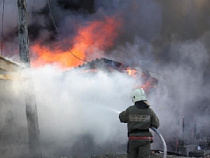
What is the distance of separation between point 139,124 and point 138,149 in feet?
1.56

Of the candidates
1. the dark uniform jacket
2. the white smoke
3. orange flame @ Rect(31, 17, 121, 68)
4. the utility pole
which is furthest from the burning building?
the dark uniform jacket

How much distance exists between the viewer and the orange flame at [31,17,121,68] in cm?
2090

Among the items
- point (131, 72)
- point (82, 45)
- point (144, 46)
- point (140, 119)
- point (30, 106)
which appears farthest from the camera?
point (144, 46)

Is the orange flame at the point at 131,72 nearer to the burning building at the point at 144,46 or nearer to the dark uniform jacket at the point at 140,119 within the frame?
the burning building at the point at 144,46

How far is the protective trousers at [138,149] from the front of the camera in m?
5.91

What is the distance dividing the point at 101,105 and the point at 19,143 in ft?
13.6

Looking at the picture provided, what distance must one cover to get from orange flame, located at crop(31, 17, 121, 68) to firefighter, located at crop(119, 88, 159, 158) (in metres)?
13.9

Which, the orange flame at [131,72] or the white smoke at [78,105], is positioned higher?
the orange flame at [131,72]

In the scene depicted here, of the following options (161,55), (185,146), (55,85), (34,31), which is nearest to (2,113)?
(55,85)

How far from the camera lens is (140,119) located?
19.4 ft

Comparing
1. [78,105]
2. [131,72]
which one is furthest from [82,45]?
[78,105]

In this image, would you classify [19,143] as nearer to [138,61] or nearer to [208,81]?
[138,61]

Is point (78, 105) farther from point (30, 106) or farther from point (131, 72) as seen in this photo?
point (131, 72)

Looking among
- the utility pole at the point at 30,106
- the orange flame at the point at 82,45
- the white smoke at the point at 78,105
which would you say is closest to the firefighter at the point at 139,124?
the utility pole at the point at 30,106
